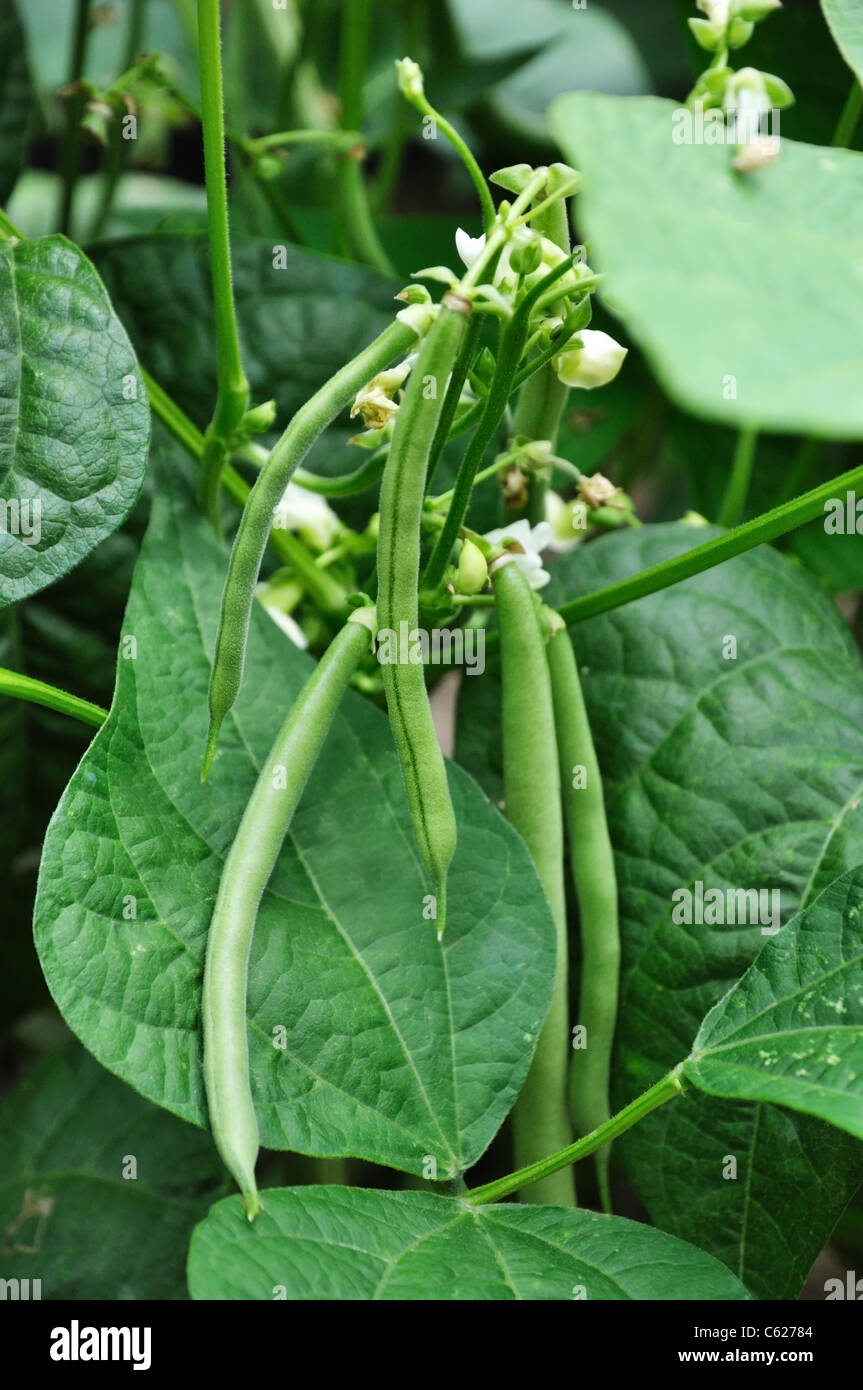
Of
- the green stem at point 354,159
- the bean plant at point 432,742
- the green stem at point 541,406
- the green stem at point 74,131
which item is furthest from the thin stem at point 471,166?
the green stem at point 74,131

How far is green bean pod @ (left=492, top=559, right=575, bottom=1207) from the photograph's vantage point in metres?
0.63

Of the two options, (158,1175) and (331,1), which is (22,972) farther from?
(331,1)

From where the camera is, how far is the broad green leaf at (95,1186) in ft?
2.64

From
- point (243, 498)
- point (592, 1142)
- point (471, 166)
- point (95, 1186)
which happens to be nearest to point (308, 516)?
point (243, 498)

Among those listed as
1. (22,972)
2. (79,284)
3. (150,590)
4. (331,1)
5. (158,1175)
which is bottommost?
(158,1175)

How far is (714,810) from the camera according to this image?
2.33ft

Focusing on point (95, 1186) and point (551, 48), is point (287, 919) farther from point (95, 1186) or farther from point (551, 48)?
point (551, 48)

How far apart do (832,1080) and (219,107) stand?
0.52 meters

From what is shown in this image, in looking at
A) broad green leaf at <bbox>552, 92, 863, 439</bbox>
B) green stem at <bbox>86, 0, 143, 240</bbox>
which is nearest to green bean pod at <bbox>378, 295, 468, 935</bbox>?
broad green leaf at <bbox>552, 92, 863, 439</bbox>

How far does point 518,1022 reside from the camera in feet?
2.09

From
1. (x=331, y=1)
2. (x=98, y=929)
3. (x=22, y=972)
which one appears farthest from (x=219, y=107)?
(x=331, y=1)

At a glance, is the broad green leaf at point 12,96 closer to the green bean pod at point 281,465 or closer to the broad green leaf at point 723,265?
the green bean pod at point 281,465

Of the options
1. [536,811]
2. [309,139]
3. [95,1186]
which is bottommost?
[95,1186]

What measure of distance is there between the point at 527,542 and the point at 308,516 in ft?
0.47
